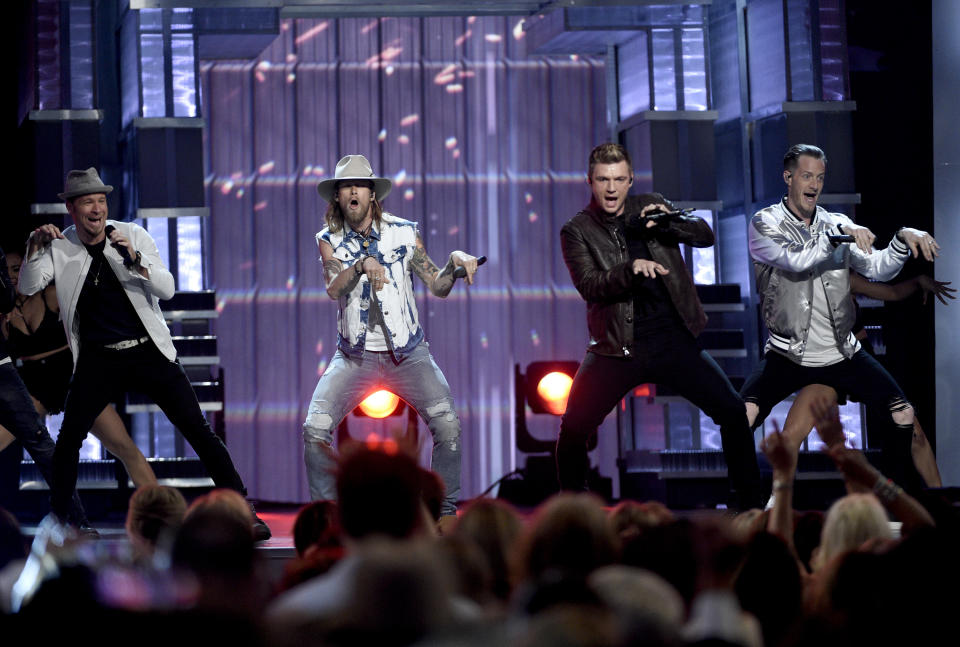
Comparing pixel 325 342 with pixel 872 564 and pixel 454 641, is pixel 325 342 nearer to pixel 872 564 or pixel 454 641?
pixel 872 564

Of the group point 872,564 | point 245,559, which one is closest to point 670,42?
point 872,564

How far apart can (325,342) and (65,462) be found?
3.08m

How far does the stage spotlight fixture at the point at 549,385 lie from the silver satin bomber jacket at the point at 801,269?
71.0 inches

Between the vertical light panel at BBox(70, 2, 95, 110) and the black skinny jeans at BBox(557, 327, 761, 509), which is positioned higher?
the vertical light panel at BBox(70, 2, 95, 110)

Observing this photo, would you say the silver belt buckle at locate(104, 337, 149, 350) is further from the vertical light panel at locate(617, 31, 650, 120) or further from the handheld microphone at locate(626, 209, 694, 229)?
the vertical light panel at locate(617, 31, 650, 120)

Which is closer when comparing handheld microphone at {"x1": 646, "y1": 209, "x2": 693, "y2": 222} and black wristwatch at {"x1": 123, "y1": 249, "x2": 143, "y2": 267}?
handheld microphone at {"x1": 646, "y1": 209, "x2": 693, "y2": 222}

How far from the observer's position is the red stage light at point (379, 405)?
7.40m

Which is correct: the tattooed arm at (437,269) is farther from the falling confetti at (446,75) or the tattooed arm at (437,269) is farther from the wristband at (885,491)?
the falling confetti at (446,75)

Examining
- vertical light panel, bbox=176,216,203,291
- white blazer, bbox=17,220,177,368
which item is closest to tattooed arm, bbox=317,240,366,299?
white blazer, bbox=17,220,177,368

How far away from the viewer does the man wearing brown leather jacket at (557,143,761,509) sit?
5336 millimetres

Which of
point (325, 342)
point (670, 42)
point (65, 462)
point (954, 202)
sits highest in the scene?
point (670, 42)

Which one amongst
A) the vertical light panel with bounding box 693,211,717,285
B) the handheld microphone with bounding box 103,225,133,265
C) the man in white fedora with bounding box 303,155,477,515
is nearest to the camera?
the handheld microphone with bounding box 103,225,133,265

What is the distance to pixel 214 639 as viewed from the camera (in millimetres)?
1595

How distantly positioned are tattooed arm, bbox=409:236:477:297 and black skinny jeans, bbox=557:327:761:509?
2.36ft
